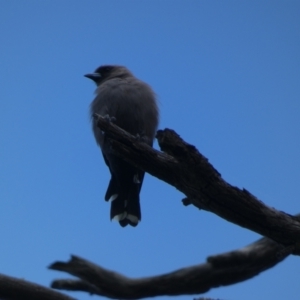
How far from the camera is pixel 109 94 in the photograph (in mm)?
6957

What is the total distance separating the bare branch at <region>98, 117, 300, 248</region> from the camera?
3936mm

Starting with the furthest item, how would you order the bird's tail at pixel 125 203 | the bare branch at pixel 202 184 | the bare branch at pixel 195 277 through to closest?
the bird's tail at pixel 125 203
the bare branch at pixel 195 277
the bare branch at pixel 202 184

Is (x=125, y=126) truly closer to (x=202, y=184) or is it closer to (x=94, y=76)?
(x=94, y=76)

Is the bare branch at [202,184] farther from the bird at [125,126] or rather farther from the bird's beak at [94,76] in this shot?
the bird's beak at [94,76]

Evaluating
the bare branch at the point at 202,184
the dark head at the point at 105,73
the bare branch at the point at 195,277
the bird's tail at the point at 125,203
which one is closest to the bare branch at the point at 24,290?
the bare branch at the point at 195,277

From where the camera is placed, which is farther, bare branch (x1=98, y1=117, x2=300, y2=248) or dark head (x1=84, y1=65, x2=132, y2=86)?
dark head (x1=84, y1=65, x2=132, y2=86)

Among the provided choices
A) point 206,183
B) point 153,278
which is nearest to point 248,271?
point 153,278

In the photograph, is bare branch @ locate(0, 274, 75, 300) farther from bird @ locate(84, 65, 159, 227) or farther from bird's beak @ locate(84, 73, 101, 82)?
bird's beak @ locate(84, 73, 101, 82)

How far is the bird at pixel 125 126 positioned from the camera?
6.68 metres

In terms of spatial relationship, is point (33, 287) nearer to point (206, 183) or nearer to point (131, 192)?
point (206, 183)

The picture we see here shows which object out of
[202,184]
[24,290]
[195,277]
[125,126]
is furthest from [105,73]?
[202,184]

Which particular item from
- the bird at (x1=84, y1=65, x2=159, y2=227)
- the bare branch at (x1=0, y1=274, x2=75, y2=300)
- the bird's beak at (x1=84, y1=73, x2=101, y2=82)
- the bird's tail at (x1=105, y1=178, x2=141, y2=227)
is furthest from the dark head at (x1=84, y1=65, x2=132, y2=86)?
the bare branch at (x1=0, y1=274, x2=75, y2=300)

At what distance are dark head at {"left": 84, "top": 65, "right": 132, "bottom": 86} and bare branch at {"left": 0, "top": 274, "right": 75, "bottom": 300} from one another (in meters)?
4.14

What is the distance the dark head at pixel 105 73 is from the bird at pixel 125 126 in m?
1.02
